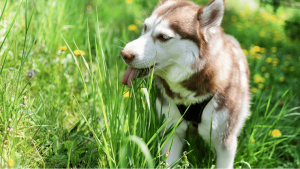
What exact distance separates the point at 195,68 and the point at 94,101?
0.66 metres

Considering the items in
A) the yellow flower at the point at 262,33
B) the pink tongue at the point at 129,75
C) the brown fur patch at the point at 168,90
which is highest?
the pink tongue at the point at 129,75

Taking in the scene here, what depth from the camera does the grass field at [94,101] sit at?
1.54m

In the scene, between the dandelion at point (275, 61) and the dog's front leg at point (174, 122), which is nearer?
the dog's front leg at point (174, 122)

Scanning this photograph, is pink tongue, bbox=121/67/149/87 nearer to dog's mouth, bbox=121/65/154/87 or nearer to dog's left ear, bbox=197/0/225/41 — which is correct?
dog's mouth, bbox=121/65/154/87

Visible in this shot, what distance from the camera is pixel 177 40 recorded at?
170 cm

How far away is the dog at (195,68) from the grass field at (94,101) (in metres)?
0.14

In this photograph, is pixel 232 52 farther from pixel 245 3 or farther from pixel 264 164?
pixel 245 3

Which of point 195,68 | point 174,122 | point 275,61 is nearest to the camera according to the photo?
point 195,68

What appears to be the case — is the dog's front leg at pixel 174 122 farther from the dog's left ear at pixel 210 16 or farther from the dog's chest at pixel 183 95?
the dog's left ear at pixel 210 16

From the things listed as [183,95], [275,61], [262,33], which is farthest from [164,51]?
[262,33]

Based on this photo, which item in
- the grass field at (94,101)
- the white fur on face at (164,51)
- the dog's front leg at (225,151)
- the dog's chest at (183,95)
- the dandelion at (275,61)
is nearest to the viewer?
the grass field at (94,101)

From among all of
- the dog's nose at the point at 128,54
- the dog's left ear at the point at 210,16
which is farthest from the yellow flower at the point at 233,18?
the dog's nose at the point at 128,54

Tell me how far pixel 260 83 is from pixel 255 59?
2.25 feet

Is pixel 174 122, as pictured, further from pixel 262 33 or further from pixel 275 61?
pixel 262 33
